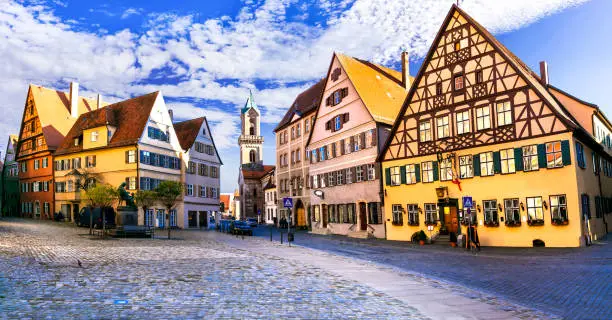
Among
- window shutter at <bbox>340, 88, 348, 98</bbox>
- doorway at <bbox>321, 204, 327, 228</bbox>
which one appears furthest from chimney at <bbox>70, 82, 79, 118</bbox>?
window shutter at <bbox>340, 88, 348, 98</bbox>

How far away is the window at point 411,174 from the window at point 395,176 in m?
0.84

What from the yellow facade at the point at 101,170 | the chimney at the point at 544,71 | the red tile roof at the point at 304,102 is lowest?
the yellow facade at the point at 101,170

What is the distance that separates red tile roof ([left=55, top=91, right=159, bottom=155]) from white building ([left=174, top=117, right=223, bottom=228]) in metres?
6.92

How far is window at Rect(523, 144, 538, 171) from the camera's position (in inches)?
990

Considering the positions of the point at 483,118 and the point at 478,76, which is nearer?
the point at 483,118

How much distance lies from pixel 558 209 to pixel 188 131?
42.2 m

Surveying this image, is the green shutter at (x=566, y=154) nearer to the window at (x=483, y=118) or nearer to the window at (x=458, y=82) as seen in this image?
the window at (x=483, y=118)

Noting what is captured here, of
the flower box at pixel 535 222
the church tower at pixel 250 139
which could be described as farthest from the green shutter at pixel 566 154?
the church tower at pixel 250 139

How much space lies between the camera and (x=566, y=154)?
77.9ft

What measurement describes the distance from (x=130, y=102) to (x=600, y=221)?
4401cm

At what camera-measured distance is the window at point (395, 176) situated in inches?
1299

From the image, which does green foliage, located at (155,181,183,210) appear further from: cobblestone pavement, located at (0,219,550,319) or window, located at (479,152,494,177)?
window, located at (479,152,494,177)

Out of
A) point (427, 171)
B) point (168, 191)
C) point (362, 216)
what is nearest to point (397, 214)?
point (427, 171)

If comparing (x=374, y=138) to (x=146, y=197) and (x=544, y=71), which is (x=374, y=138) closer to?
(x=544, y=71)
